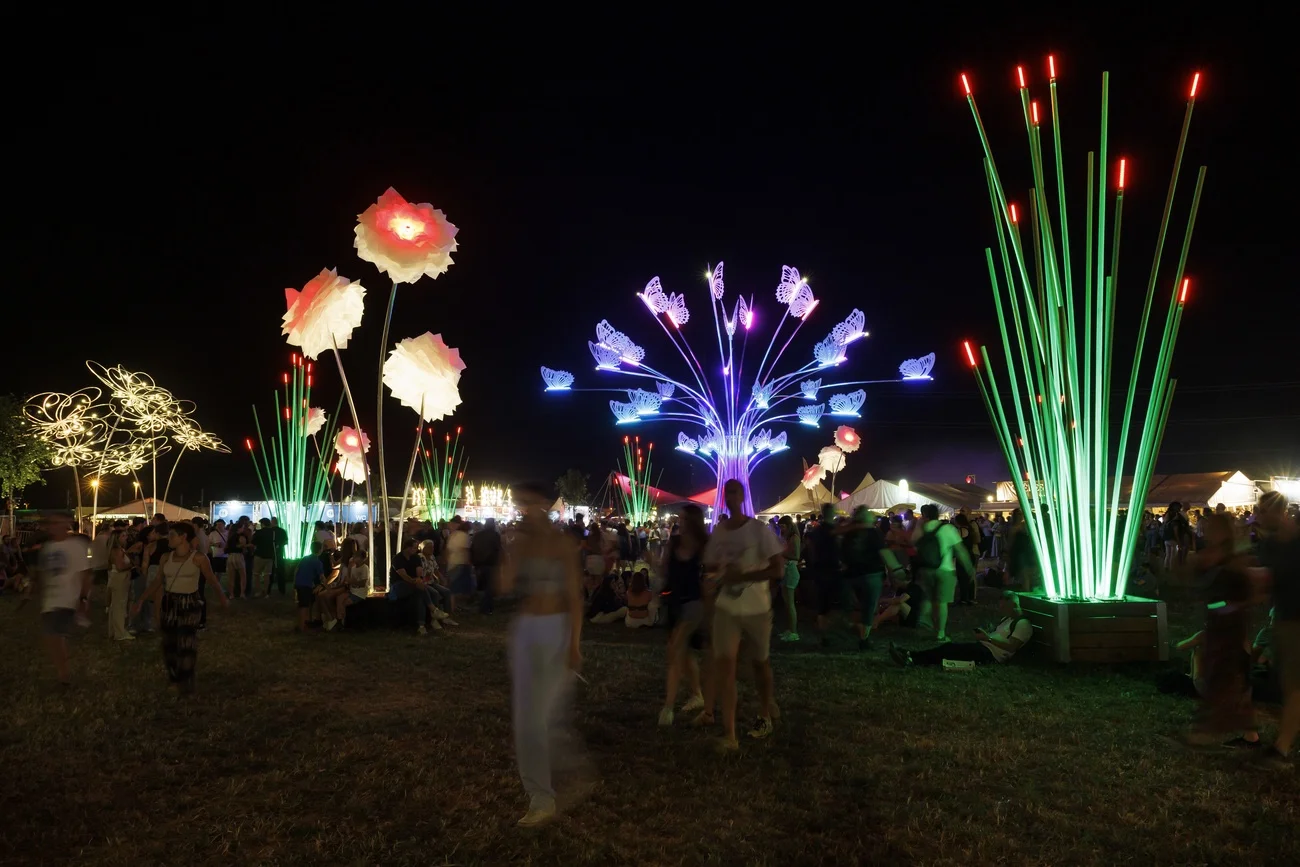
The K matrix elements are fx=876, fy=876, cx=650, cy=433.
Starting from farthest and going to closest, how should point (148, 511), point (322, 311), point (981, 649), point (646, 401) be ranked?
1. point (148, 511)
2. point (646, 401)
3. point (322, 311)
4. point (981, 649)

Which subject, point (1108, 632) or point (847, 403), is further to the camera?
point (847, 403)

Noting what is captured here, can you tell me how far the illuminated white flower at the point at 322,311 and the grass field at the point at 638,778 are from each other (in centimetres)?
528

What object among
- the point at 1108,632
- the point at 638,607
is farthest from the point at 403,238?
the point at 1108,632

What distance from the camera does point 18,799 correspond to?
16.8 feet

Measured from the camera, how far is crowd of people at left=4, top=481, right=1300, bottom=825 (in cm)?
475

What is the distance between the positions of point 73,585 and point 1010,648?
30.8 ft

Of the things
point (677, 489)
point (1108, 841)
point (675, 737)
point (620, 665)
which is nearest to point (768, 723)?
point (675, 737)

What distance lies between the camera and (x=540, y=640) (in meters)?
4.60

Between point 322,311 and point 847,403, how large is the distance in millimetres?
22275

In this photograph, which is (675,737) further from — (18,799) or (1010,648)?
(1010,648)

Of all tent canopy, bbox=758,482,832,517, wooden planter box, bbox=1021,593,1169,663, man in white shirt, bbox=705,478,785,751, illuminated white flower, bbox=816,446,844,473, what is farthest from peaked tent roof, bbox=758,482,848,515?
man in white shirt, bbox=705,478,785,751

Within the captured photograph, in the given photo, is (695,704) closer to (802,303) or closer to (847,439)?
(802,303)

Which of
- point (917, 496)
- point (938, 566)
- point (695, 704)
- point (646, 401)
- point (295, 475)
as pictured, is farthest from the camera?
point (917, 496)

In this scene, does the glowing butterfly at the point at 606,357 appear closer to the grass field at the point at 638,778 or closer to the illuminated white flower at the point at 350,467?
the illuminated white flower at the point at 350,467
